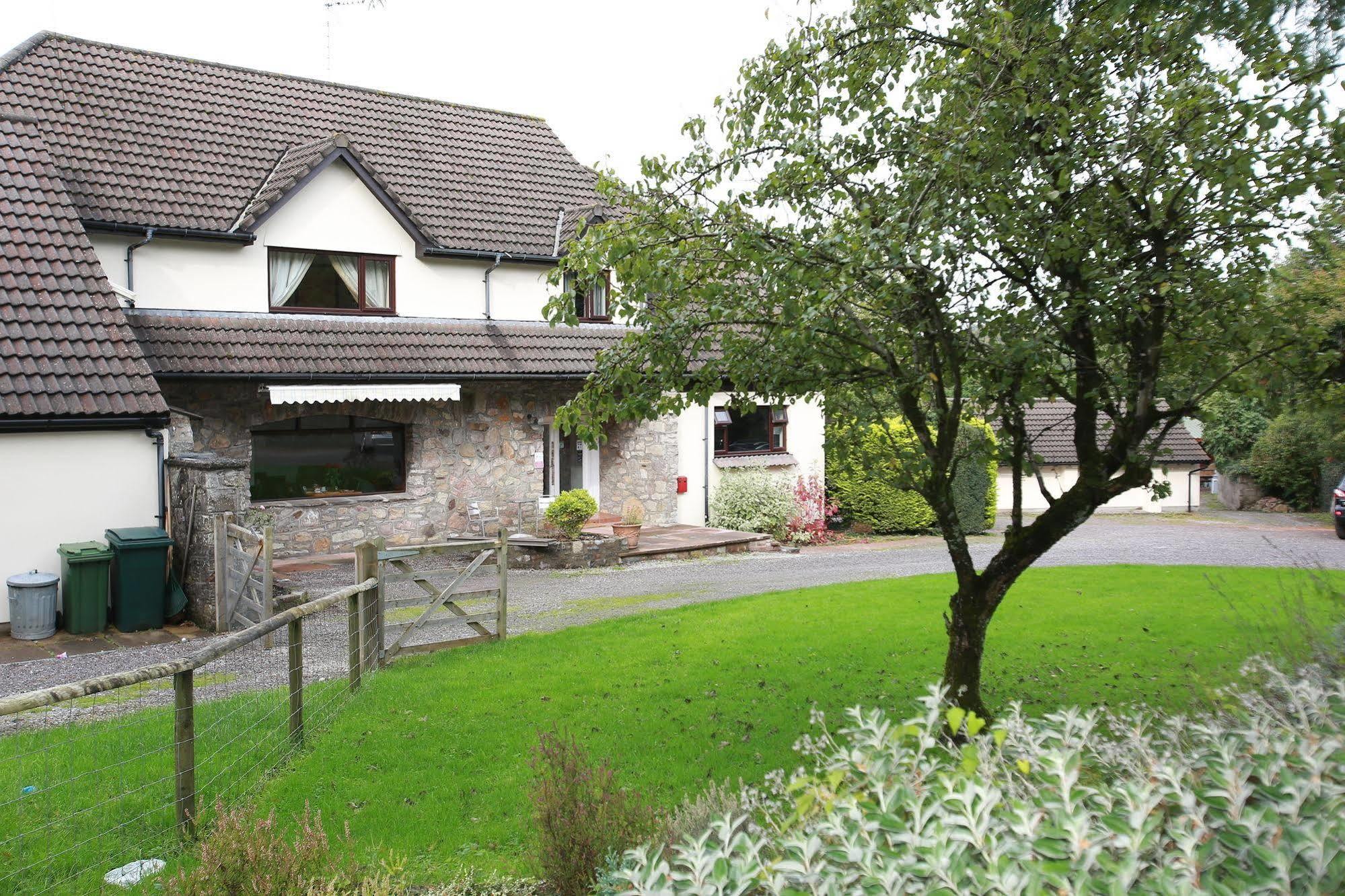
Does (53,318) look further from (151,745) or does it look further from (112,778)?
(112,778)

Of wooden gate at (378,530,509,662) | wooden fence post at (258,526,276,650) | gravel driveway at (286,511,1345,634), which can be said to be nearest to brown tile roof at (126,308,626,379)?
gravel driveway at (286,511,1345,634)

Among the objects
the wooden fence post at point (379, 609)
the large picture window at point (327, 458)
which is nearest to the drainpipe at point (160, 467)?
the large picture window at point (327, 458)

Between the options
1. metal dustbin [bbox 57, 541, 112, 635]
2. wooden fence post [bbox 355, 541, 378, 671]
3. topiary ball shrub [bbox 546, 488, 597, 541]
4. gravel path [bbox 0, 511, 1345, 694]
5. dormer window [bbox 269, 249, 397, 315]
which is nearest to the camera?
wooden fence post [bbox 355, 541, 378, 671]

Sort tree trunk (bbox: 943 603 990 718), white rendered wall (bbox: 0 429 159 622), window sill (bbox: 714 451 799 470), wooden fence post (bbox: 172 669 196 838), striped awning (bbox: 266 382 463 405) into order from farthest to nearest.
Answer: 1. window sill (bbox: 714 451 799 470)
2. striped awning (bbox: 266 382 463 405)
3. white rendered wall (bbox: 0 429 159 622)
4. tree trunk (bbox: 943 603 990 718)
5. wooden fence post (bbox: 172 669 196 838)

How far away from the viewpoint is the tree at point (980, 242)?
5.98 metres

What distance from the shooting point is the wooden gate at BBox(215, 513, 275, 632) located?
12172 mm

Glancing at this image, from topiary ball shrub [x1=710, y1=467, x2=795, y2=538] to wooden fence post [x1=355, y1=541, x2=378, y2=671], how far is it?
13.4 m

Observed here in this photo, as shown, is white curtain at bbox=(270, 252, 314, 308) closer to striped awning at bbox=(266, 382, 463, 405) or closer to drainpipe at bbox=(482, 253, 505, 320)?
striped awning at bbox=(266, 382, 463, 405)

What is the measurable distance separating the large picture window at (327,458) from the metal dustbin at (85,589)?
515cm

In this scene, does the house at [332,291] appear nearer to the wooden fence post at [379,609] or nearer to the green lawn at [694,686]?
the wooden fence post at [379,609]

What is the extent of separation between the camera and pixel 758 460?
23812 millimetres

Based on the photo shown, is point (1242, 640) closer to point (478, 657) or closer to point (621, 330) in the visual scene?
point (478, 657)

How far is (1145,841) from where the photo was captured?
2.34 m

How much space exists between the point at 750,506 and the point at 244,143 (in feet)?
41.4
